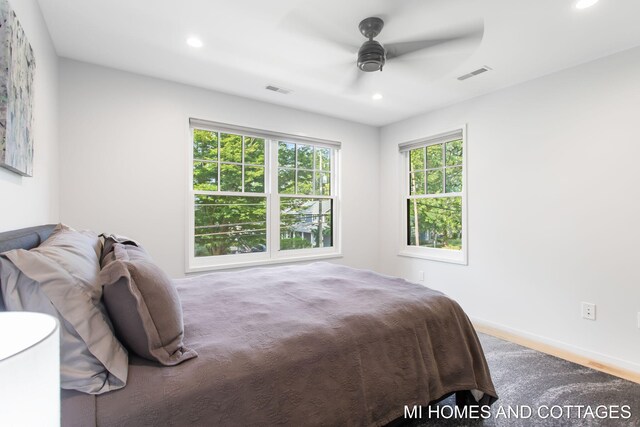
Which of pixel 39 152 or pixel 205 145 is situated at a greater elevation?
pixel 205 145

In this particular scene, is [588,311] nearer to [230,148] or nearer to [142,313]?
[142,313]

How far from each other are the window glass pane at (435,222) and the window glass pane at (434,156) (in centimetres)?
45

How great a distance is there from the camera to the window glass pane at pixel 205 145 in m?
3.39

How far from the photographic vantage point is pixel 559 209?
291 centimetres

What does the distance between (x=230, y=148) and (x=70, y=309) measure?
2.84 metres

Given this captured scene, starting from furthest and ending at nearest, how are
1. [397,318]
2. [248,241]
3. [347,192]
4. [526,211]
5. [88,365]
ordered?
[347,192]
[248,241]
[526,211]
[397,318]
[88,365]

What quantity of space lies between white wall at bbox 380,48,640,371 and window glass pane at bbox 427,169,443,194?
1.54 ft


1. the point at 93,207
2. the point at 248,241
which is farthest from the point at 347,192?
the point at 93,207

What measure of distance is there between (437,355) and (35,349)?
5.57 feet

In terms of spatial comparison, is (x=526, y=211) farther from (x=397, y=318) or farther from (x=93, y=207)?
(x=93, y=207)

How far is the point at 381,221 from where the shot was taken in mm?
4766

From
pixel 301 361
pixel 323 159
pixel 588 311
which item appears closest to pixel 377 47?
pixel 301 361

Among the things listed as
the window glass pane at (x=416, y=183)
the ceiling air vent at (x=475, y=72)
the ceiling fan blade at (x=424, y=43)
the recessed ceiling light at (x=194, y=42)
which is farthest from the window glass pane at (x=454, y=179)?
the recessed ceiling light at (x=194, y=42)

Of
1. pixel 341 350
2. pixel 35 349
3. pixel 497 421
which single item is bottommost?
pixel 497 421
